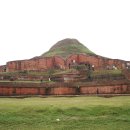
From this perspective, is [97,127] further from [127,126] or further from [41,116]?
[41,116]

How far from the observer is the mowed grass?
1212 cm

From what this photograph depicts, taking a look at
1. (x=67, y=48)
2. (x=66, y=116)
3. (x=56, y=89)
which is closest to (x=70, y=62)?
(x=67, y=48)

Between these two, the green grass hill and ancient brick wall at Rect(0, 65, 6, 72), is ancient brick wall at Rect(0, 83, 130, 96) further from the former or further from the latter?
ancient brick wall at Rect(0, 65, 6, 72)

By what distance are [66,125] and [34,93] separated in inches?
496

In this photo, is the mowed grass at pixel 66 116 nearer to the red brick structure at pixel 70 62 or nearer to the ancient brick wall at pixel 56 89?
the ancient brick wall at pixel 56 89

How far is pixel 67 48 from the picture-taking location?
154 feet

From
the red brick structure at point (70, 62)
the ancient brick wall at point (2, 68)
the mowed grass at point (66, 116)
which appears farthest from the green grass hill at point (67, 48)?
the mowed grass at point (66, 116)

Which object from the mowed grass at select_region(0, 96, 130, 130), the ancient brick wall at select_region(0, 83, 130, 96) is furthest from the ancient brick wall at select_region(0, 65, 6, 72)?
the mowed grass at select_region(0, 96, 130, 130)

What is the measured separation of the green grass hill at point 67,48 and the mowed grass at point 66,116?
2892 centimetres

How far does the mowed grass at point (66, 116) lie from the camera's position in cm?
1212

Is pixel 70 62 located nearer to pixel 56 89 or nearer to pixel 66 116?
pixel 56 89

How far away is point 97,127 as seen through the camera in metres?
12.0

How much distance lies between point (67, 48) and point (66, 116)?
1316 inches

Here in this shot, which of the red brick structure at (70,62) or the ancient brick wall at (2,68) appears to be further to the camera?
the ancient brick wall at (2,68)
